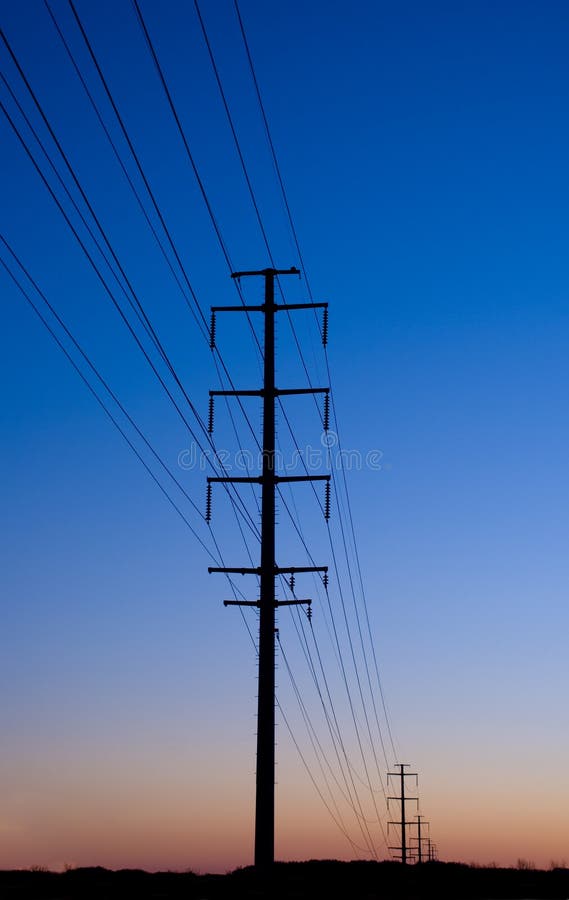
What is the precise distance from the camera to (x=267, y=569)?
32656 mm

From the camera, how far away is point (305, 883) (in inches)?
1409

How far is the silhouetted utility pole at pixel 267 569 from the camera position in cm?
3016

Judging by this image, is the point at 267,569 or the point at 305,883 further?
the point at 305,883

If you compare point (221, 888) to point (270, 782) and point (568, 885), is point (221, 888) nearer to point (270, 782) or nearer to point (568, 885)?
point (270, 782)

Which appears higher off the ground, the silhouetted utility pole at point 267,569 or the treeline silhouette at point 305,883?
the silhouetted utility pole at point 267,569

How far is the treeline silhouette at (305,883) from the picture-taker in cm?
2812

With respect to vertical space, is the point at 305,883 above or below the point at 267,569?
below

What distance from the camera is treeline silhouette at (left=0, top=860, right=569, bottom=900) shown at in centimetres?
2812

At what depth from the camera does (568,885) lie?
39.7 meters

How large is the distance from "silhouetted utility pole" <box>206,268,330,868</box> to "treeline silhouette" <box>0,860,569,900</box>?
5.06 feet

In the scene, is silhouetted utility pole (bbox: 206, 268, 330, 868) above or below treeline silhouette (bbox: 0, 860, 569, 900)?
above

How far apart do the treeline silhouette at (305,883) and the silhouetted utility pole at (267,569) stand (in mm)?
1544

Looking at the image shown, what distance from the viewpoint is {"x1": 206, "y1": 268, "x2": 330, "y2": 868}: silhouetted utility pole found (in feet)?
98.9

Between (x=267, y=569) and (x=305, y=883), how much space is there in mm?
10866
